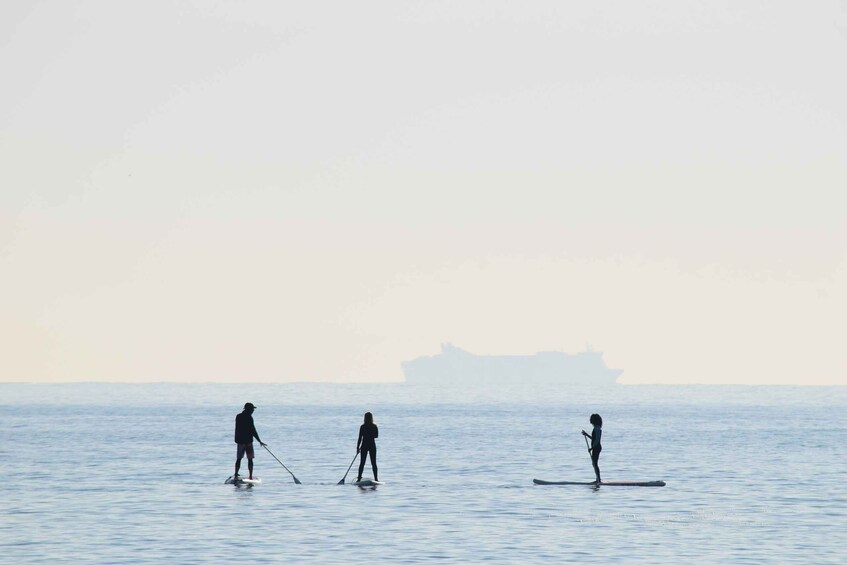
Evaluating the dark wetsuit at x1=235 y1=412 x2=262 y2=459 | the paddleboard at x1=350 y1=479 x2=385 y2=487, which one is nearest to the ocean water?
the paddleboard at x1=350 y1=479 x2=385 y2=487

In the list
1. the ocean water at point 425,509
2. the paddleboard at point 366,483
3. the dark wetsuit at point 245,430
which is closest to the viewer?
the ocean water at point 425,509

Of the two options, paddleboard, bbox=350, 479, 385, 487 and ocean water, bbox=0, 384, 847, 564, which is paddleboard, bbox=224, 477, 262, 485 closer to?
ocean water, bbox=0, 384, 847, 564

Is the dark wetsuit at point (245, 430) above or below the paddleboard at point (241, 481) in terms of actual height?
above

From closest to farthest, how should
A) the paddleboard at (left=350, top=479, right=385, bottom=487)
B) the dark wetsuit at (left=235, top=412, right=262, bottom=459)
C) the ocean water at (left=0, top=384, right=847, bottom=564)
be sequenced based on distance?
the ocean water at (left=0, top=384, right=847, bottom=564) < the dark wetsuit at (left=235, top=412, right=262, bottom=459) < the paddleboard at (left=350, top=479, right=385, bottom=487)

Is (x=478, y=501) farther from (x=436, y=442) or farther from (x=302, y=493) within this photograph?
(x=436, y=442)

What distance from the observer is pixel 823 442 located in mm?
72000

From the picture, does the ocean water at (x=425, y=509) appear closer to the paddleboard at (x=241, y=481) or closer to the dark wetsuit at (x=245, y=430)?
the paddleboard at (x=241, y=481)

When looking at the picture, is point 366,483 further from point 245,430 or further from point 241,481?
point 245,430

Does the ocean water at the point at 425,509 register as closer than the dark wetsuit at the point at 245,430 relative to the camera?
Yes

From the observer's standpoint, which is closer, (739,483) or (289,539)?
(289,539)

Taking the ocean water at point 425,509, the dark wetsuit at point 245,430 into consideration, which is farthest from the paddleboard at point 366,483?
the dark wetsuit at point 245,430

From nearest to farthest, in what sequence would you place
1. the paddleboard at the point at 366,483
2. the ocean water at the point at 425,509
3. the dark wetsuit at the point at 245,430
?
the ocean water at the point at 425,509, the dark wetsuit at the point at 245,430, the paddleboard at the point at 366,483

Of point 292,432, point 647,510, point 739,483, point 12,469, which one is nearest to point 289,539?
point 647,510

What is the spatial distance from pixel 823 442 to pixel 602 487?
122ft
